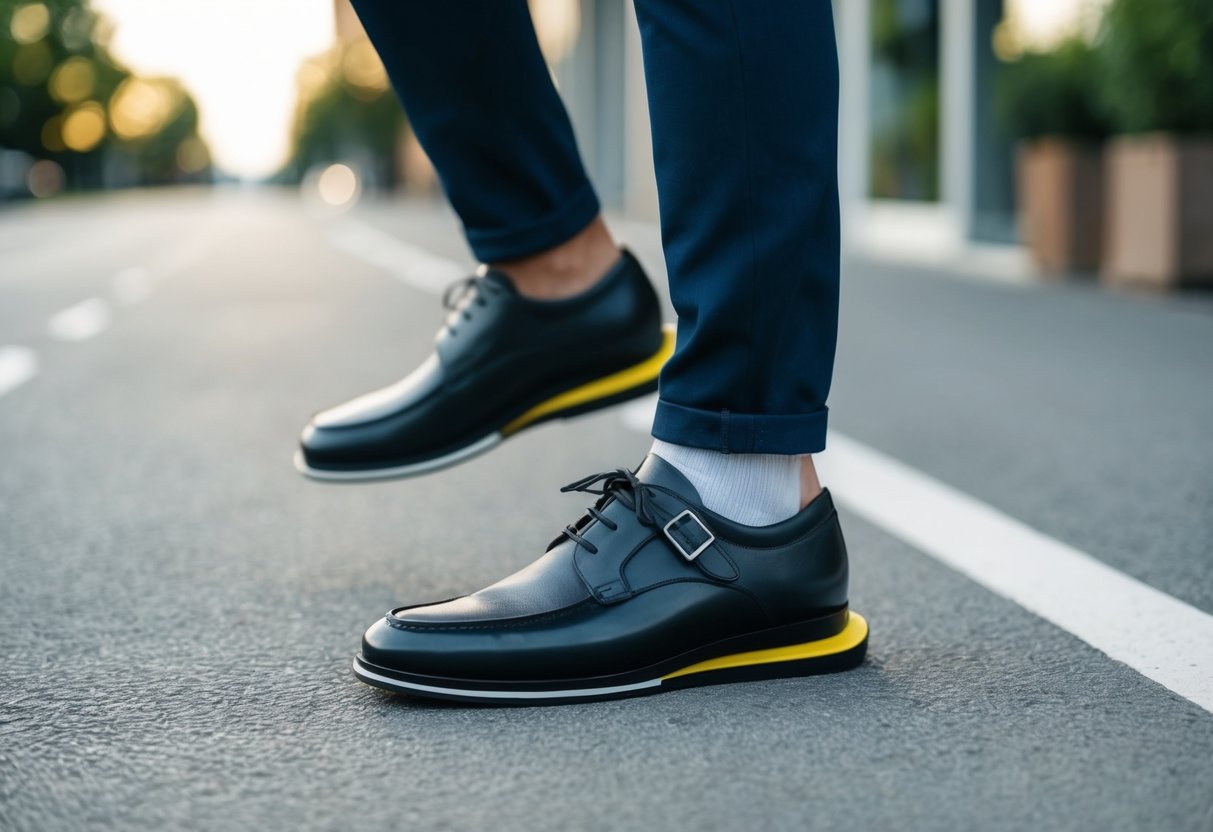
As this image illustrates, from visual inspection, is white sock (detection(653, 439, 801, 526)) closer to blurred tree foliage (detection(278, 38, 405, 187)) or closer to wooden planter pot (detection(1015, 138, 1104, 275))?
wooden planter pot (detection(1015, 138, 1104, 275))

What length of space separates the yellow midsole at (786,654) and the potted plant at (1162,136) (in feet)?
15.1

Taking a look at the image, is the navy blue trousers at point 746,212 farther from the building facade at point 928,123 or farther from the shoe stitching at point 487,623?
the building facade at point 928,123

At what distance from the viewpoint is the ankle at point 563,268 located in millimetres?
1570

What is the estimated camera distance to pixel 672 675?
3.84 ft

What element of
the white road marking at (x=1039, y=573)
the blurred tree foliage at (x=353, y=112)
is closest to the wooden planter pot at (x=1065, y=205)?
the white road marking at (x=1039, y=573)

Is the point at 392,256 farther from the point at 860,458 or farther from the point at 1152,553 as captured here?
the point at 1152,553

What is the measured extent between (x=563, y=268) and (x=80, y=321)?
419cm

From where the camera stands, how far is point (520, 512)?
77.1 inches

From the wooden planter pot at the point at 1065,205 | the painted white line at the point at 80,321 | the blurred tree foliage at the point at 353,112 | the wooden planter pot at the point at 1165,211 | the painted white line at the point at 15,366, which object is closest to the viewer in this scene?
the painted white line at the point at 15,366

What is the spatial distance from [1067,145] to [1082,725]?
6.14 m

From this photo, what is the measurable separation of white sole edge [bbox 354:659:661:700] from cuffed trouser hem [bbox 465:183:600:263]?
0.57 m

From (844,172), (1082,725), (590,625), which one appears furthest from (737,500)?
(844,172)

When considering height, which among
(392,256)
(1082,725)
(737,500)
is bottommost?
(392,256)

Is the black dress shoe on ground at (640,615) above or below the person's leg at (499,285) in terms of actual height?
below
